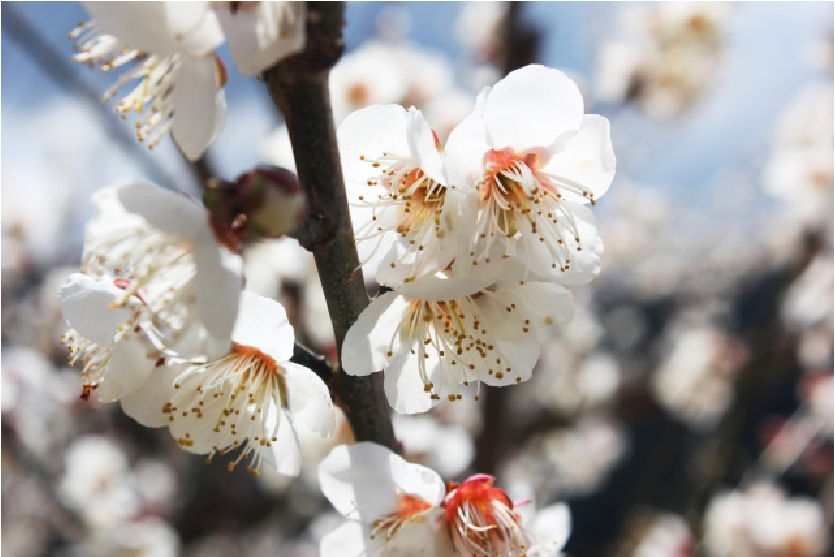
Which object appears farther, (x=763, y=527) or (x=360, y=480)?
(x=763, y=527)

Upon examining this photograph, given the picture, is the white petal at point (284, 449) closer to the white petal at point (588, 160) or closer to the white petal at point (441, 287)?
the white petal at point (441, 287)

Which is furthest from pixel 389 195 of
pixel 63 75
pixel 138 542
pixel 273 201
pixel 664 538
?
pixel 664 538

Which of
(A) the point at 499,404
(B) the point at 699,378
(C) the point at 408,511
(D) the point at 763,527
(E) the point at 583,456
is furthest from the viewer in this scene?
(E) the point at 583,456

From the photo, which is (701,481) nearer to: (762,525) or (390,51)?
(762,525)

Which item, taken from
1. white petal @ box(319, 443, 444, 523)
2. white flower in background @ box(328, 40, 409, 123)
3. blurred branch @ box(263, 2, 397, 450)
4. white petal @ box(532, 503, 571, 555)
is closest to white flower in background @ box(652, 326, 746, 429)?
white flower in background @ box(328, 40, 409, 123)

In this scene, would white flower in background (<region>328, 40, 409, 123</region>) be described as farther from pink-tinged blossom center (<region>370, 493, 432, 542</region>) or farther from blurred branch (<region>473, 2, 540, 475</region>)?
pink-tinged blossom center (<region>370, 493, 432, 542</region>)

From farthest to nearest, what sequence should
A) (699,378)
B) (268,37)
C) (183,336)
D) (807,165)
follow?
(699,378), (807,165), (183,336), (268,37)

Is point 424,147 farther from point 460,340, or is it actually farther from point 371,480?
point 371,480
